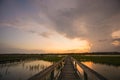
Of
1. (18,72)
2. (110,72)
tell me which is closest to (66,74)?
(18,72)

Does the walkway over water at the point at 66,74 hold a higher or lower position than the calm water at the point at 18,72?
higher

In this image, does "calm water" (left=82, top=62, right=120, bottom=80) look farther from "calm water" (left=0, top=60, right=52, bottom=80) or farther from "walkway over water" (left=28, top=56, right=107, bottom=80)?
"calm water" (left=0, top=60, right=52, bottom=80)

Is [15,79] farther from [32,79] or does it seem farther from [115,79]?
[32,79]

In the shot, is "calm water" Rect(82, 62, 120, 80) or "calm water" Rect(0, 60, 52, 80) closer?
"calm water" Rect(0, 60, 52, 80)

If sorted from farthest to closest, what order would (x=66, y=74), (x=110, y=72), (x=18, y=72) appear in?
1. (x=110, y=72)
2. (x=18, y=72)
3. (x=66, y=74)

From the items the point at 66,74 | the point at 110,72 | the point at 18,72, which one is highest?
the point at 66,74

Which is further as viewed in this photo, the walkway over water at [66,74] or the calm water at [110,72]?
the calm water at [110,72]

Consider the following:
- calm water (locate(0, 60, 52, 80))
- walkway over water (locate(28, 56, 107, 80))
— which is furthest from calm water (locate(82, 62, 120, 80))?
calm water (locate(0, 60, 52, 80))

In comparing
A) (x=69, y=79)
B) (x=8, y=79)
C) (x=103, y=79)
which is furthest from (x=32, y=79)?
(x=8, y=79)

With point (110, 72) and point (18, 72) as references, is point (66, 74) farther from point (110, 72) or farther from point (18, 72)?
point (110, 72)

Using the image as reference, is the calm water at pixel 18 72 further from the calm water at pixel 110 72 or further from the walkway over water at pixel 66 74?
the calm water at pixel 110 72

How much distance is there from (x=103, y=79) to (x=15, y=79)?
51.2 ft

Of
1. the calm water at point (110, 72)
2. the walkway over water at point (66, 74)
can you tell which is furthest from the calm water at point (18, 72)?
the calm water at point (110, 72)

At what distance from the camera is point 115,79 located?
17.8 meters
